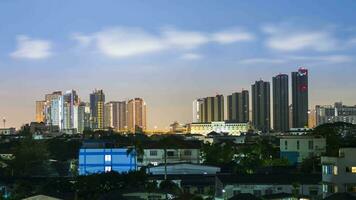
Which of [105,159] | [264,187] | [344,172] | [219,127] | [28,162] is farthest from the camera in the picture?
[219,127]

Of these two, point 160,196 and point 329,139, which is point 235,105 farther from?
point 160,196

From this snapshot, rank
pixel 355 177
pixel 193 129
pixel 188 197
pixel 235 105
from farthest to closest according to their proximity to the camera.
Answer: pixel 235 105 < pixel 193 129 < pixel 355 177 < pixel 188 197

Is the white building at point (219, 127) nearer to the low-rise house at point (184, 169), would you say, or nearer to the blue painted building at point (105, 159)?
the blue painted building at point (105, 159)

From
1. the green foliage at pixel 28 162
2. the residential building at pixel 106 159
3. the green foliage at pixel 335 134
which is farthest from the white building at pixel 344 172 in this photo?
the green foliage at pixel 28 162

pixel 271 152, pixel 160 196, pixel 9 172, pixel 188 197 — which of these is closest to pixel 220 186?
pixel 160 196

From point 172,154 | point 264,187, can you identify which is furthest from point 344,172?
point 172,154

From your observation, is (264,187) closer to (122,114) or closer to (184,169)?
(184,169)

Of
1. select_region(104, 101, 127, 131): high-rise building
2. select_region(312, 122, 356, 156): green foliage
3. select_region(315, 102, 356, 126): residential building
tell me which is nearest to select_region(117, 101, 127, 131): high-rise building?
select_region(104, 101, 127, 131): high-rise building
